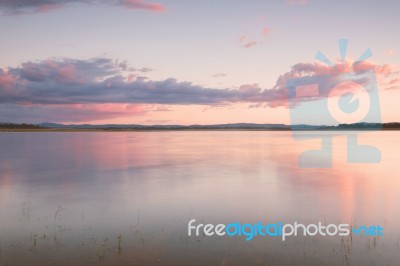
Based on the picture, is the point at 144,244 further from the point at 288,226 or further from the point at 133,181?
the point at 133,181

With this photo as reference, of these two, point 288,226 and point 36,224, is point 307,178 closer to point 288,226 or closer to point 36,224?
point 288,226

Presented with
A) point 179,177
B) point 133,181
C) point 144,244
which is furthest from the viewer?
point 179,177

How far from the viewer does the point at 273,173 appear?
3206 centimetres

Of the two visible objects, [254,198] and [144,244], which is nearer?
[144,244]

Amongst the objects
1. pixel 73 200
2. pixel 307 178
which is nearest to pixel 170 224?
pixel 73 200

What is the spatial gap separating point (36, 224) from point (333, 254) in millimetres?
12115

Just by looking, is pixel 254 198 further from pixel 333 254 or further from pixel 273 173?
pixel 273 173

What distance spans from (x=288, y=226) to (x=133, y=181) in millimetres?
15948

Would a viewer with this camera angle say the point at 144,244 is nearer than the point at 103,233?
Yes

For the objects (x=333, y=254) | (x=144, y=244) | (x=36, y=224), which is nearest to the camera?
(x=333, y=254)

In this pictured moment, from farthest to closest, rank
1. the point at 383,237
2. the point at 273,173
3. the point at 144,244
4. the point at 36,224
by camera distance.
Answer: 1. the point at 273,173
2. the point at 36,224
3. the point at 383,237
4. the point at 144,244

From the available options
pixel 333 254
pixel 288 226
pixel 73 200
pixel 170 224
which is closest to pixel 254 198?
pixel 288 226

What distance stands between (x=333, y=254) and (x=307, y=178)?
1844cm

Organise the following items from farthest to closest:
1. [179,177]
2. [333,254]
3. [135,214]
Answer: [179,177] → [135,214] → [333,254]
